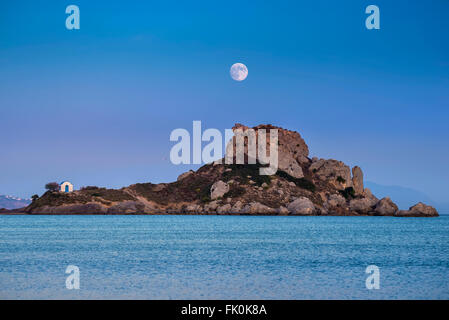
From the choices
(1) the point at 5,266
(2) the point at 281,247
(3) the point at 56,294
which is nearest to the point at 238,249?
(2) the point at 281,247

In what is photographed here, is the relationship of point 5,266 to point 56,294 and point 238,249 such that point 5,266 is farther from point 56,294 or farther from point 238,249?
point 238,249

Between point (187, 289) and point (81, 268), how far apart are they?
13224 millimetres

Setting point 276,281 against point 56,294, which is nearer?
point 56,294

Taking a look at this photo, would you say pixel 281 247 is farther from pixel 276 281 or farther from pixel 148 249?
pixel 276 281

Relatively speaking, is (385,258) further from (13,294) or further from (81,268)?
(13,294)

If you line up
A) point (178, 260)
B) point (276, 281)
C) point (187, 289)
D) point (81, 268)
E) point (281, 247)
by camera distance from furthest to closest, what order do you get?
point (281, 247) → point (178, 260) → point (81, 268) → point (276, 281) → point (187, 289)
